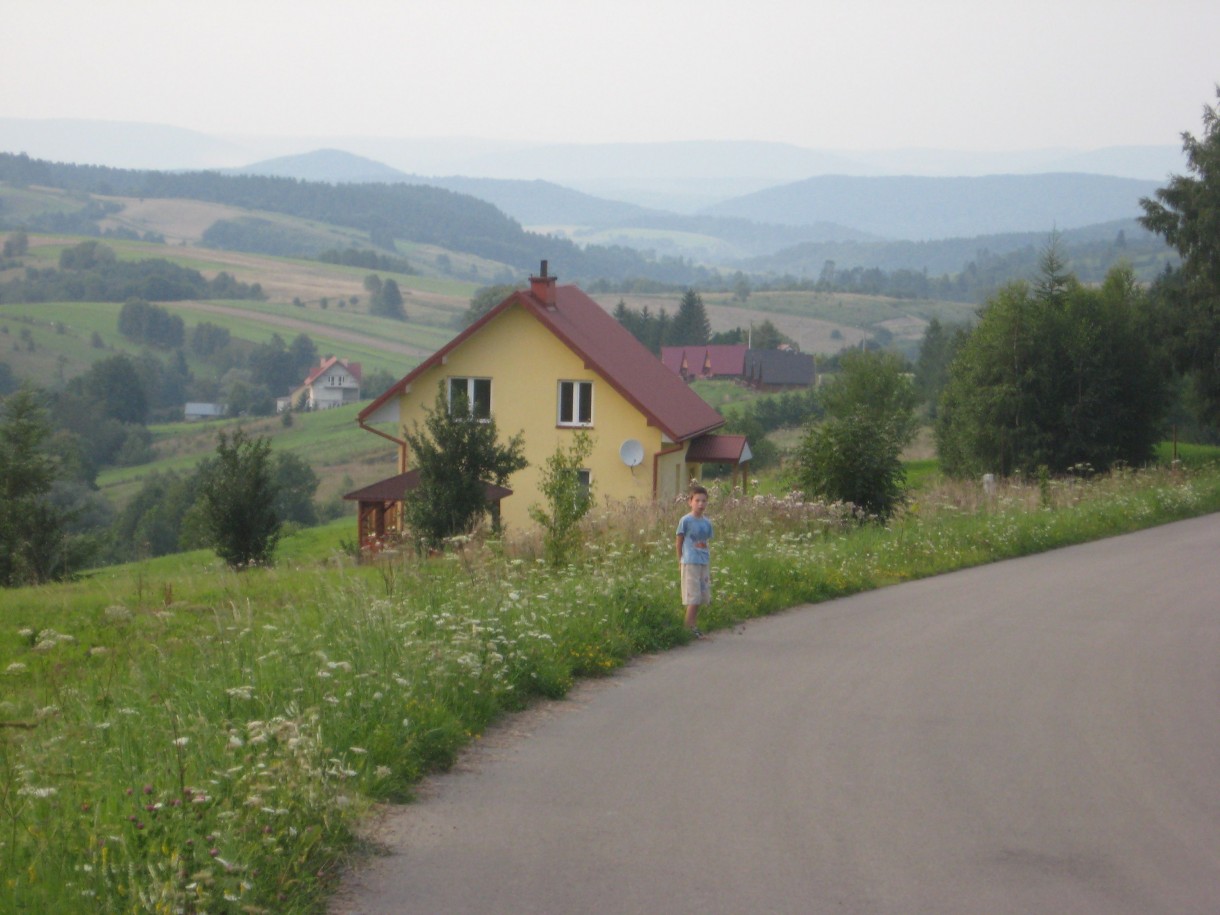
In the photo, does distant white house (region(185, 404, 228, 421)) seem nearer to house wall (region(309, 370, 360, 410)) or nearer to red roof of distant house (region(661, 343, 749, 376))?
house wall (region(309, 370, 360, 410))

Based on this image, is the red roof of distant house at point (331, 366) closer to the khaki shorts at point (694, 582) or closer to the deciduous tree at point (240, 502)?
the deciduous tree at point (240, 502)

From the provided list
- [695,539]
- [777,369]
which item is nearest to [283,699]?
[695,539]

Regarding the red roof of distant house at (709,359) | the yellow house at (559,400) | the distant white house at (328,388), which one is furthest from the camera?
the distant white house at (328,388)

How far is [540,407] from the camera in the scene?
38219mm

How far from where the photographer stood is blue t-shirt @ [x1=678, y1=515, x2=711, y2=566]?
11703mm

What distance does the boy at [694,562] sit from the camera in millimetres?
11719

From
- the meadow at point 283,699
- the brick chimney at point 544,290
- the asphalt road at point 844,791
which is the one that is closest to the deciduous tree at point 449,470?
the meadow at point 283,699

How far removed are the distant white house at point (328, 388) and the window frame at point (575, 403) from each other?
74.8 metres

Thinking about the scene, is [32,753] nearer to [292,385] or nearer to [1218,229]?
[1218,229]

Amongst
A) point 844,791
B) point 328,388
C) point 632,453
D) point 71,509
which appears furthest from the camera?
point 328,388

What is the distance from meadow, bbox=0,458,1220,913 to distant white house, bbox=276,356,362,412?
9638 cm

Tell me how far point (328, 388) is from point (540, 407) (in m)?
79.3

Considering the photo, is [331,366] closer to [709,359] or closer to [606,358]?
[709,359]

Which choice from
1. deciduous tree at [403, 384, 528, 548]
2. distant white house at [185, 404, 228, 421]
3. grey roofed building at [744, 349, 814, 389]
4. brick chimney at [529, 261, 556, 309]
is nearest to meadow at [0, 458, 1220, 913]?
deciduous tree at [403, 384, 528, 548]
